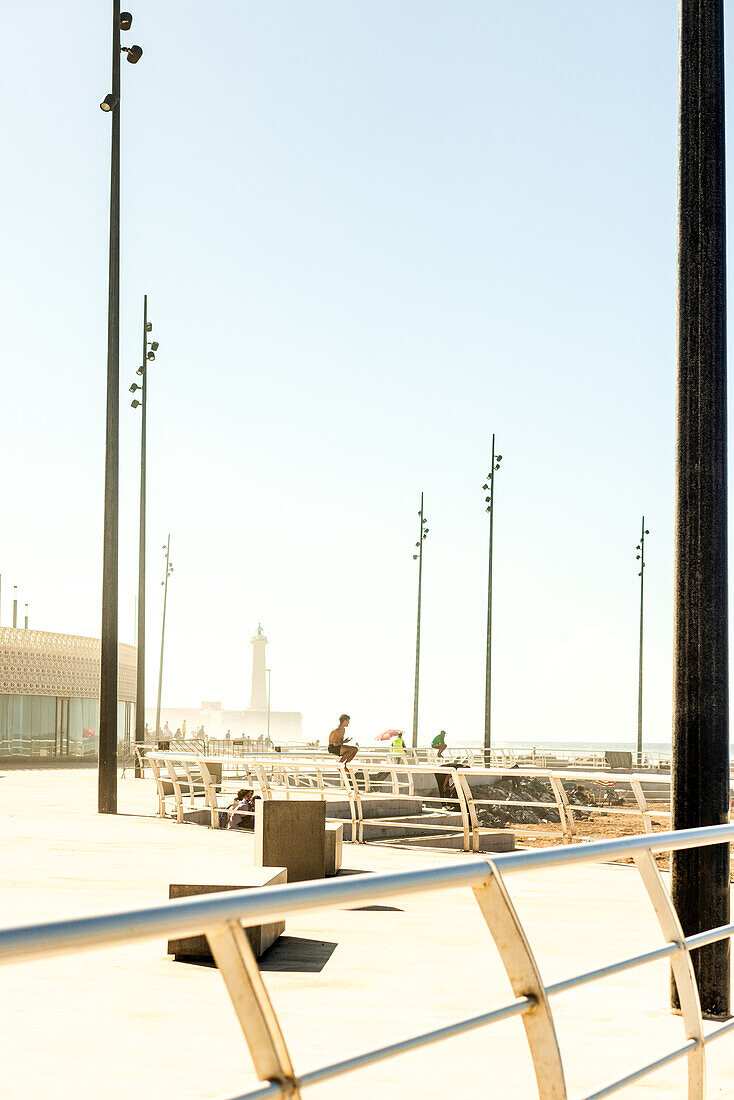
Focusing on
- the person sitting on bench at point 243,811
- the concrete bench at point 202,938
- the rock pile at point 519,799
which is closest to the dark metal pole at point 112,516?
the person sitting on bench at point 243,811

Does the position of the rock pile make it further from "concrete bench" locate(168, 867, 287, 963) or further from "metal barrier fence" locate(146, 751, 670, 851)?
"concrete bench" locate(168, 867, 287, 963)

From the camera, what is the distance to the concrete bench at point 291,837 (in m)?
11.2

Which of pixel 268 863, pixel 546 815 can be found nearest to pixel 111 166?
pixel 268 863

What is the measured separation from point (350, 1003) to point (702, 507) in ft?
10.5

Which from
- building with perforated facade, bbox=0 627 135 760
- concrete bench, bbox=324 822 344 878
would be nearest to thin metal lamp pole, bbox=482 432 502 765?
building with perforated facade, bbox=0 627 135 760

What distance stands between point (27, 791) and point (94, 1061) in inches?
942

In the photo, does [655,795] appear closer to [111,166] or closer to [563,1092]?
[111,166]

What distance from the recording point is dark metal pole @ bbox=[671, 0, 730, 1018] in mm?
6445

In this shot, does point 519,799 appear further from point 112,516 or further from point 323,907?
point 323,907

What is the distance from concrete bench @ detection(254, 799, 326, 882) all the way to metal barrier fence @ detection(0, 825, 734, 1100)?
7.36m

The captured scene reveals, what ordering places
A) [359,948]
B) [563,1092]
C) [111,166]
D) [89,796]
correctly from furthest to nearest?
[89,796]
[111,166]
[359,948]
[563,1092]

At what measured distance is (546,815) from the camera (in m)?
40.5

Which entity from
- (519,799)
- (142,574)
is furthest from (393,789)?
(519,799)

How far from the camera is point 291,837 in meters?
11.3
